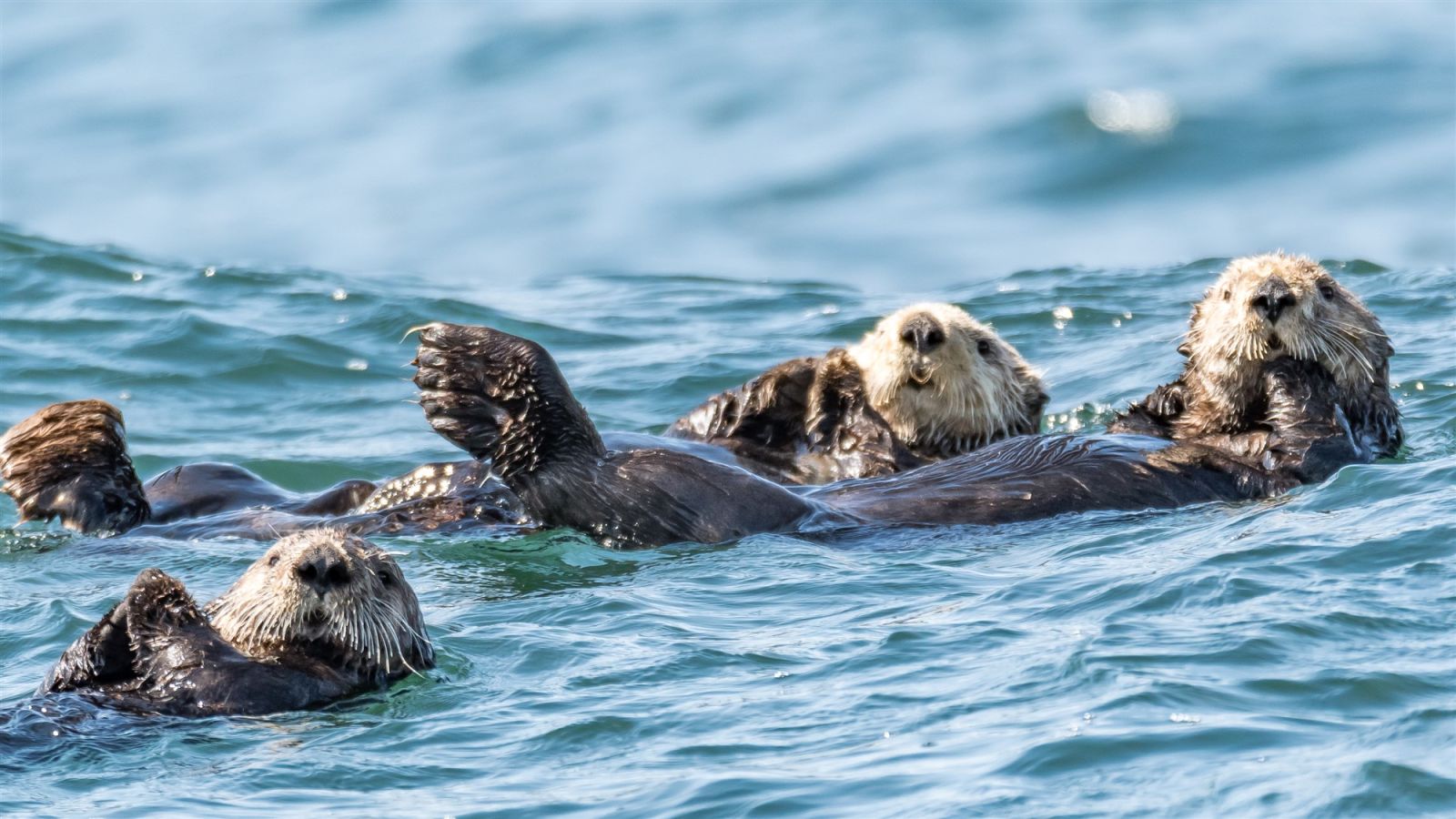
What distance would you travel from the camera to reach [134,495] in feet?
22.9

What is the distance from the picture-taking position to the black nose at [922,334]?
23.7 feet

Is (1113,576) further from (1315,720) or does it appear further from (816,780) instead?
(816,780)

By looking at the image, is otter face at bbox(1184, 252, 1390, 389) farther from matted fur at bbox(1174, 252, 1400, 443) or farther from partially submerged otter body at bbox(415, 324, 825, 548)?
partially submerged otter body at bbox(415, 324, 825, 548)

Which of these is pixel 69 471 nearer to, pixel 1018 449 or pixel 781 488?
pixel 781 488

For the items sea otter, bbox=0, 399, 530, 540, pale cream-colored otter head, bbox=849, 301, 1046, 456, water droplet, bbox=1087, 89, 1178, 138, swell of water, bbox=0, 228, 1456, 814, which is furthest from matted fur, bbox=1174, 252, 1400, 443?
water droplet, bbox=1087, 89, 1178, 138

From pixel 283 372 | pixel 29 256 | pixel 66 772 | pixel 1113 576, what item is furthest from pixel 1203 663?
pixel 29 256

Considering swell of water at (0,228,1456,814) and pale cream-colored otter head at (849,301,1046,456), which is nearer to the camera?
swell of water at (0,228,1456,814)

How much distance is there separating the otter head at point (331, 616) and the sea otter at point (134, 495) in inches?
59.8

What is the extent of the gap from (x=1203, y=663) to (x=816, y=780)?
110 centimetres

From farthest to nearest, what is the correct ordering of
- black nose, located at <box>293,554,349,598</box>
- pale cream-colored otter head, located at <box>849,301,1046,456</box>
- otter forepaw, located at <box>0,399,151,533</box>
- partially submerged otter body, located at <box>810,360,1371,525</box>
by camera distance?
pale cream-colored otter head, located at <box>849,301,1046,456</box> → otter forepaw, located at <box>0,399,151,533</box> → partially submerged otter body, located at <box>810,360,1371,525</box> → black nose, located at <box>293,554,349,598</box>

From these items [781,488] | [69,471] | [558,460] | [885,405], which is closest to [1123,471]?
[781,488]

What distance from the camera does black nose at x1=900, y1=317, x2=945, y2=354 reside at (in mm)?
7211

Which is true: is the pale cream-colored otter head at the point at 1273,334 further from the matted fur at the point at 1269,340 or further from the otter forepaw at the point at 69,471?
the otter forepaw at the point at 69,471

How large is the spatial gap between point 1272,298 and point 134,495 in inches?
161
